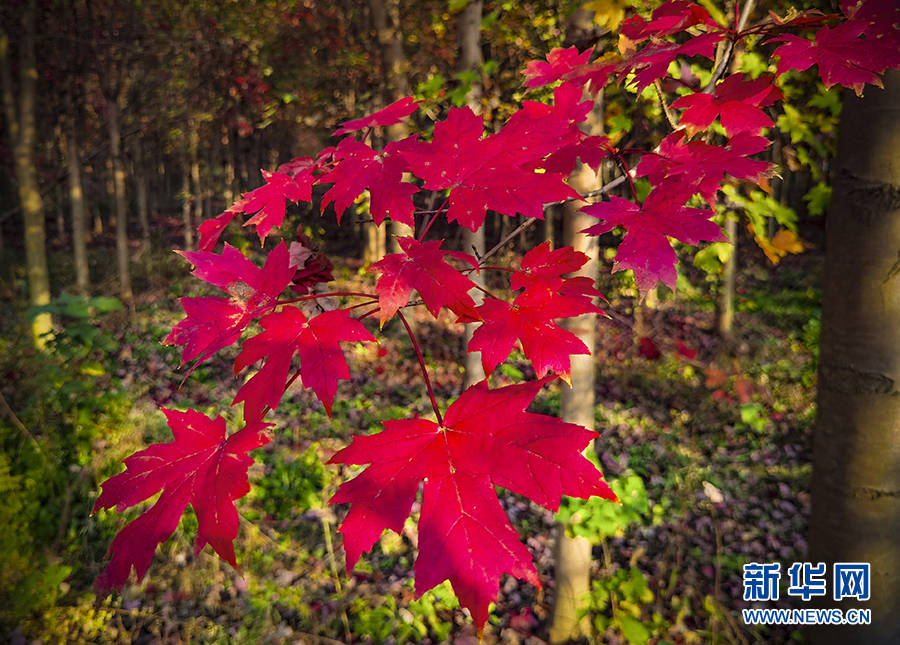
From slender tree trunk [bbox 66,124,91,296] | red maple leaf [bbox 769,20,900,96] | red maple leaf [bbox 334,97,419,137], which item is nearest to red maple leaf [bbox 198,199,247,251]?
red maple leaf [bbox 334,97,419,137]

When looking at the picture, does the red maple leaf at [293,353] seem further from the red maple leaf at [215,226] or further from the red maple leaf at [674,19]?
the red maple leaf at [674,19]

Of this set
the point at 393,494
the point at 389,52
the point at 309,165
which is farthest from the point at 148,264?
the point at 393,494

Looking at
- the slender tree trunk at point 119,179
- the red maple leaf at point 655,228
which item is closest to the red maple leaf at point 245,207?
the red maple leaf at point 655,228

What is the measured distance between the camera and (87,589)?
2.75m

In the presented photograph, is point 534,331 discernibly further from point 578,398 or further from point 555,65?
point 578,398

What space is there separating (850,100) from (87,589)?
4.16m

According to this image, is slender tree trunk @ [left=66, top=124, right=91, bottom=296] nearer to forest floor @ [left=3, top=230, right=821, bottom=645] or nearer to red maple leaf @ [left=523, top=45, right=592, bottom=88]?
forest floor @ [left=3, top=230, right=821, bottom=645]

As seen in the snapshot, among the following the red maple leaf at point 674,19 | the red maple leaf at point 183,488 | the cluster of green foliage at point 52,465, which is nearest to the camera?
the red maple leaf at point 183,488

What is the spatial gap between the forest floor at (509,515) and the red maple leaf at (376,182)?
66 centimetres

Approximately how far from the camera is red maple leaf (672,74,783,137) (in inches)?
43.8

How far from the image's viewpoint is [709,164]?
1064mm

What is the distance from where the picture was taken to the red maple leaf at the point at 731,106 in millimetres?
1112

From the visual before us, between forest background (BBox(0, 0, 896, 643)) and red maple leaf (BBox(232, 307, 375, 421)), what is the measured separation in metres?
0.58

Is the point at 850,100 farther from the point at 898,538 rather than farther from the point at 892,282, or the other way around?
the point at 898,538
